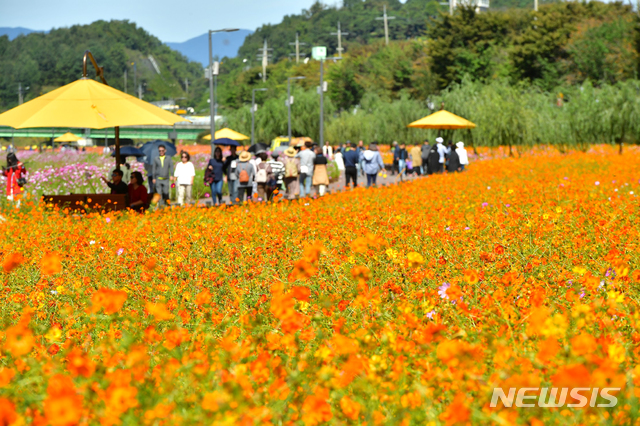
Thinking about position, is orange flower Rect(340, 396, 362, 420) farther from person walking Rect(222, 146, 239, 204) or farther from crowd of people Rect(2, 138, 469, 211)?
person walking Rect(222, 146, 239, 204)

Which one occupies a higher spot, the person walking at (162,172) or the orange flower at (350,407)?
the person walking at (162,172)

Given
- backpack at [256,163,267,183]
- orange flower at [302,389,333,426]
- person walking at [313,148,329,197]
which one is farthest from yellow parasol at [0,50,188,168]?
orange flower at [302,389,333,426]

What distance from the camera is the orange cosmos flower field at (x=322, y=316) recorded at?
2.49 metres

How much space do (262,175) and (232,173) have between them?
2.58ft

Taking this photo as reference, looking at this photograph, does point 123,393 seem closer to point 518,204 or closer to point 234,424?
point 234,424

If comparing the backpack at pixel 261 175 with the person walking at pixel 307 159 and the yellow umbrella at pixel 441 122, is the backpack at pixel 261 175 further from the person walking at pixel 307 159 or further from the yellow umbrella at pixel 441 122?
the yellow umbrella at pixel 441 122

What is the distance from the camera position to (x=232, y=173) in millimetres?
14516

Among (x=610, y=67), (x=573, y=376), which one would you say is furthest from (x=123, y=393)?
(x=610, y=67)

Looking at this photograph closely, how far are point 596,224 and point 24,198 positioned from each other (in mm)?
9469

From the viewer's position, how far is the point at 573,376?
202 cm

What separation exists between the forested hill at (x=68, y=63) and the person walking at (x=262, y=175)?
13416cm

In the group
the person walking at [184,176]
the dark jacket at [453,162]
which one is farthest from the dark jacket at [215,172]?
the dark jacket at [453,162]

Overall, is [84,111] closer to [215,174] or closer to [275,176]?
[215,174]

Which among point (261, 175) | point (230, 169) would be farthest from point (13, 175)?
point (261, 175)
